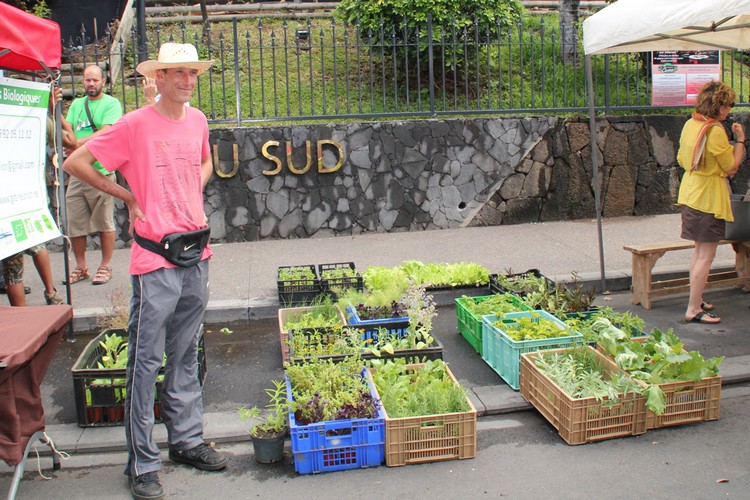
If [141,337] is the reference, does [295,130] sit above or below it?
above

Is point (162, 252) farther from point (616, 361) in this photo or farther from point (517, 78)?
point (517, 78)

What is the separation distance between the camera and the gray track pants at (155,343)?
4043 millimetres

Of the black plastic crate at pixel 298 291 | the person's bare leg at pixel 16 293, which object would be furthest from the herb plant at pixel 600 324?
the person's bare leg at pixel 16 293

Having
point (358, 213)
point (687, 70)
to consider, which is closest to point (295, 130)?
point (358, 213)

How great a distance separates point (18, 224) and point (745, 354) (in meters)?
5.46

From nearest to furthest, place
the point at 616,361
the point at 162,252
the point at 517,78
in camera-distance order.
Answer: the point at 162,252 → the point at 616,361 → the point at 517,78

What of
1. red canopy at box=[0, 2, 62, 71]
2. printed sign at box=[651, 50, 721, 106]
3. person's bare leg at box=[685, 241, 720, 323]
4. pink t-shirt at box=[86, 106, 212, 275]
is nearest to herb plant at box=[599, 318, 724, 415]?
person's bare leg at box=[685, 241, 720, 323]

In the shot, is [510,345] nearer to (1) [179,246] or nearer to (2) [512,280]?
(2) [512,280]

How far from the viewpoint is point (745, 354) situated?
595 cm

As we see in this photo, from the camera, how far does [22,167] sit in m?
5.74

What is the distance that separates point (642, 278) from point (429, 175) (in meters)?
3.84

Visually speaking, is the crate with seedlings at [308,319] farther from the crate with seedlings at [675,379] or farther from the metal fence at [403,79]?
the metal fence at [403,79]

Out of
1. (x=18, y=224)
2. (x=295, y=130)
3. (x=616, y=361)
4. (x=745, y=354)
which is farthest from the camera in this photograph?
(x=295, y=130)

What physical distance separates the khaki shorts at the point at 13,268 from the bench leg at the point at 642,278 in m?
5.39
